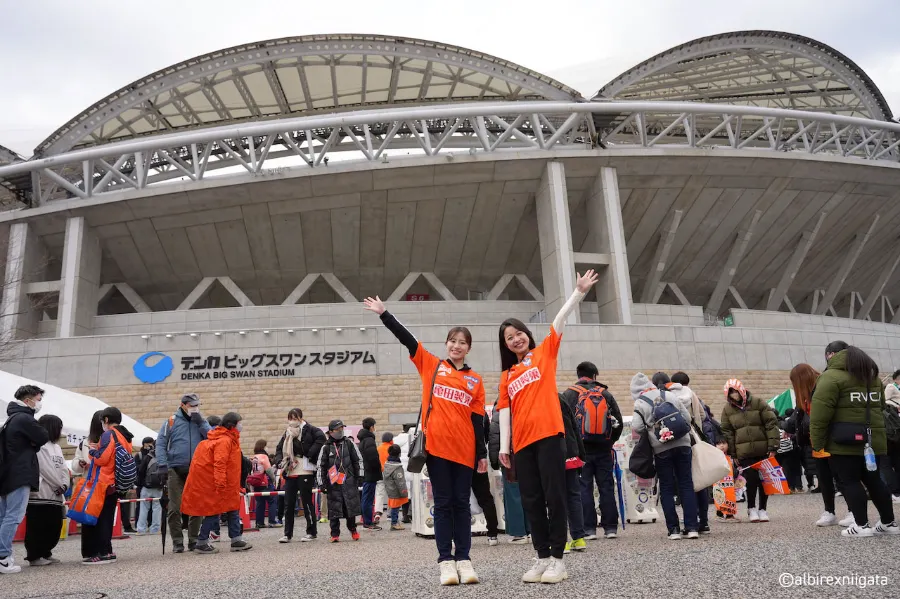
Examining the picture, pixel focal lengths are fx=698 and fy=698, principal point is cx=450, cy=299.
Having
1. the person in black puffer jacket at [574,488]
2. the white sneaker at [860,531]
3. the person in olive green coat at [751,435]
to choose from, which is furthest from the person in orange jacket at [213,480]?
the white sneaker at [860,531]

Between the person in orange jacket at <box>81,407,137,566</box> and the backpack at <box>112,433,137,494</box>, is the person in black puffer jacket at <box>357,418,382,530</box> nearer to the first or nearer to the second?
the backpack at <box>112,433,137,494</box>

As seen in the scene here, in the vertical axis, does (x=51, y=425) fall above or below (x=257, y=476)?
above

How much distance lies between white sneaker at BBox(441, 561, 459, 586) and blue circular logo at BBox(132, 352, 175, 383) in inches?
687

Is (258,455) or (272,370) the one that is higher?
(272,370)

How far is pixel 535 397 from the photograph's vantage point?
427 cm

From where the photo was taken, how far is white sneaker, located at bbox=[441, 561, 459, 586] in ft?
13.0

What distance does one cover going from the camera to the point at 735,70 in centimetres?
2844

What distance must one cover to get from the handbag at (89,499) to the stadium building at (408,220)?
1198 cm

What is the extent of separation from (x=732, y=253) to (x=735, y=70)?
7455mm

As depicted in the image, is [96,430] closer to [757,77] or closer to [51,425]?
[51,425]

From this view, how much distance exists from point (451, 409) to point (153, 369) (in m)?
17.4

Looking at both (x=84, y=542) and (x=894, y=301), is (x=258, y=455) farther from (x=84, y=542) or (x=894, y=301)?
(x=894, y=301)

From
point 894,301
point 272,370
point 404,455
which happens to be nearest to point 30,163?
point 272,370

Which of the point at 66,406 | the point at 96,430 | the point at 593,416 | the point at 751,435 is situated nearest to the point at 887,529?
the point at 751,435
